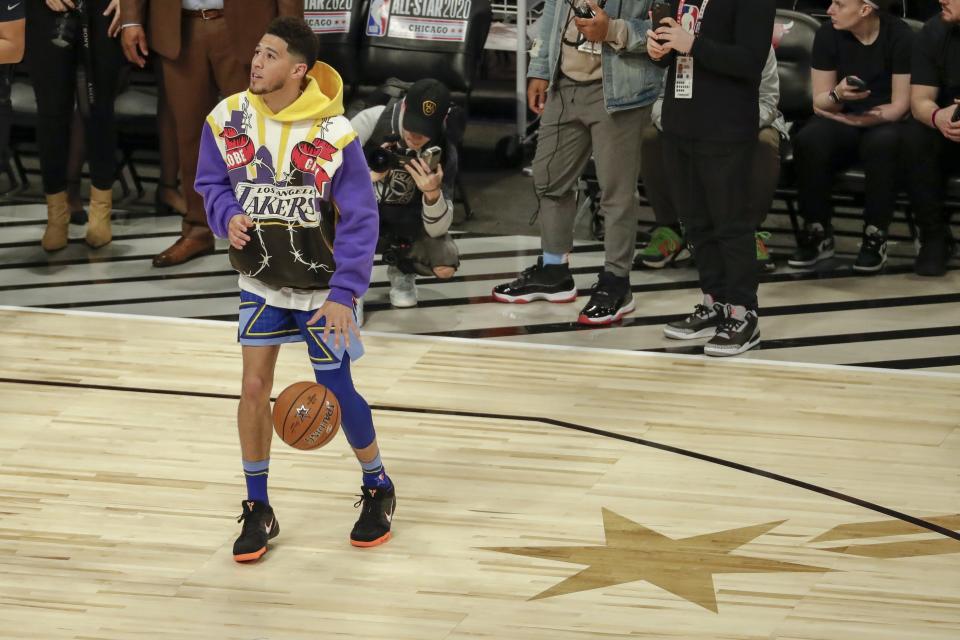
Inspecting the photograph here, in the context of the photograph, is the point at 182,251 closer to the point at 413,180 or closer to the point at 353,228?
the point at 413,180

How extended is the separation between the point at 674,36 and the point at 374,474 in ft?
8.42

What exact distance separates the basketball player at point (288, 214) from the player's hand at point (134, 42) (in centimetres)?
342

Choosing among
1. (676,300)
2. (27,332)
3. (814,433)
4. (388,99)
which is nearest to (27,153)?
(27,332)

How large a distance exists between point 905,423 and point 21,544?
129 inches

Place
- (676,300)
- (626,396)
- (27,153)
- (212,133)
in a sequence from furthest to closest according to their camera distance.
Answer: (27,153) < (676,300) < (626,396) < (212,133)

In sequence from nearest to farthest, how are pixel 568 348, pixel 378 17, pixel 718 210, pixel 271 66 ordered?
pixel 271 66 < pixel 718 210 < pixel 568 348 < pixel 378 17

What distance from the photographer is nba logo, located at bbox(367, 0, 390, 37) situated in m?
9.23

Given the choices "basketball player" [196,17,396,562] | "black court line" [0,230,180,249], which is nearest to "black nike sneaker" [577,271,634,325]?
"basketball player" [196,17,396,562]

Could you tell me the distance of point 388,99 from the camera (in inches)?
265

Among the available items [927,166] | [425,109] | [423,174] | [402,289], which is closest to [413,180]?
[423,174]

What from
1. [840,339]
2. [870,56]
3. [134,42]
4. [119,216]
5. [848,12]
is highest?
[848,12]

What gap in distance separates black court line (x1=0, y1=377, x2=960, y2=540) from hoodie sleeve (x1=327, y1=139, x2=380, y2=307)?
1501mm

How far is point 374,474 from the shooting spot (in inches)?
184

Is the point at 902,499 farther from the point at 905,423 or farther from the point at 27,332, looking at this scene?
the point at 27,332
